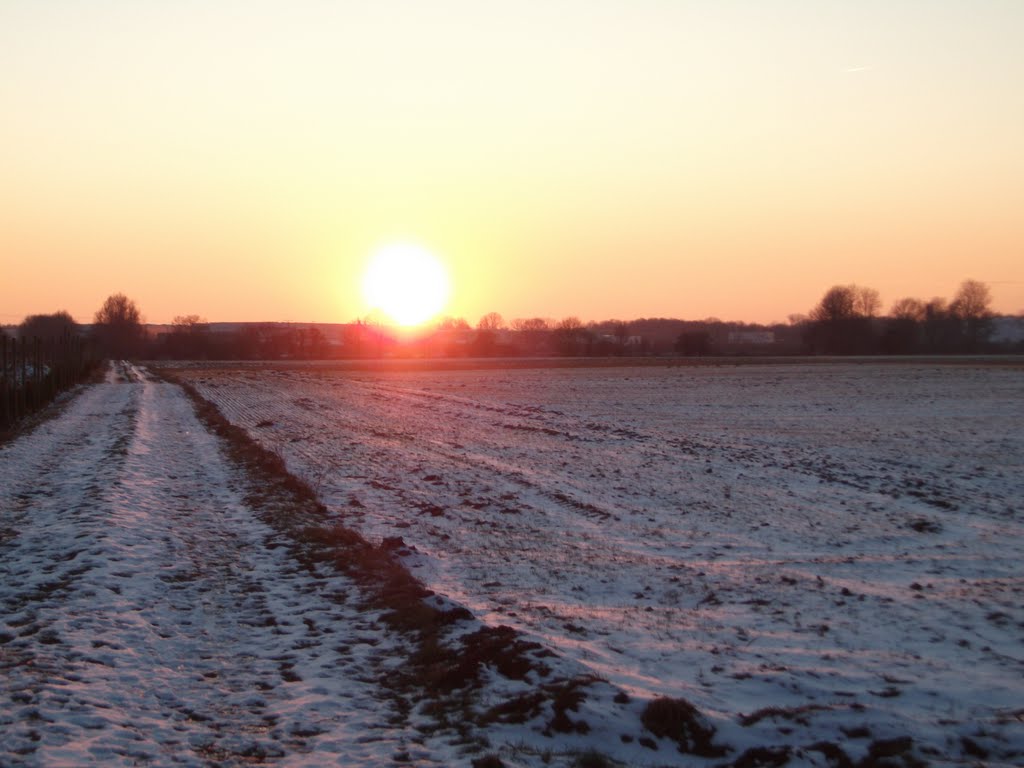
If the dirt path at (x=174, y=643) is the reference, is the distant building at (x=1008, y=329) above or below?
above

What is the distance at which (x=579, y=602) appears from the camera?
28.0 ft

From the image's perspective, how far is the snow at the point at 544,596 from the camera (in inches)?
222

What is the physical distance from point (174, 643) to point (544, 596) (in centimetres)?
345

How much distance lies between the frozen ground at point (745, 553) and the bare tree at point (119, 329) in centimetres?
14274

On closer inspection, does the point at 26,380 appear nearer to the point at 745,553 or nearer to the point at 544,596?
the point at 544,596

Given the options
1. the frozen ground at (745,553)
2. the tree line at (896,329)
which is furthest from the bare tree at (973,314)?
the frozen ground at (745,553)

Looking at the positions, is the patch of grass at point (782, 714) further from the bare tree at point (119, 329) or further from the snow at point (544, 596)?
the bare tree at point (119, 329)

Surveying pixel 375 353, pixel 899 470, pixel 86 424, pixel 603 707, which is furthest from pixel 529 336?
pixel 603 707

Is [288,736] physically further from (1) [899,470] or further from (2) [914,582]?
(1) [899,470]

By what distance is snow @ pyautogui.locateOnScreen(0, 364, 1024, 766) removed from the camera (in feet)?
18.5

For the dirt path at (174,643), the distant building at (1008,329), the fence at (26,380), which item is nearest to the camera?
the dirt path at (174,643)

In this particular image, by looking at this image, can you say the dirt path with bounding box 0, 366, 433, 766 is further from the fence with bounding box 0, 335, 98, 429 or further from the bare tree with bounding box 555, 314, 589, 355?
the bare tree with bounding box 555, 314, 589, 355

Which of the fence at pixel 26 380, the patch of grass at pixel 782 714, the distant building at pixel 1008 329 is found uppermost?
A: the distant building at pixel 1008 329

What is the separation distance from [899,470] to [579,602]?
10.6 metres
